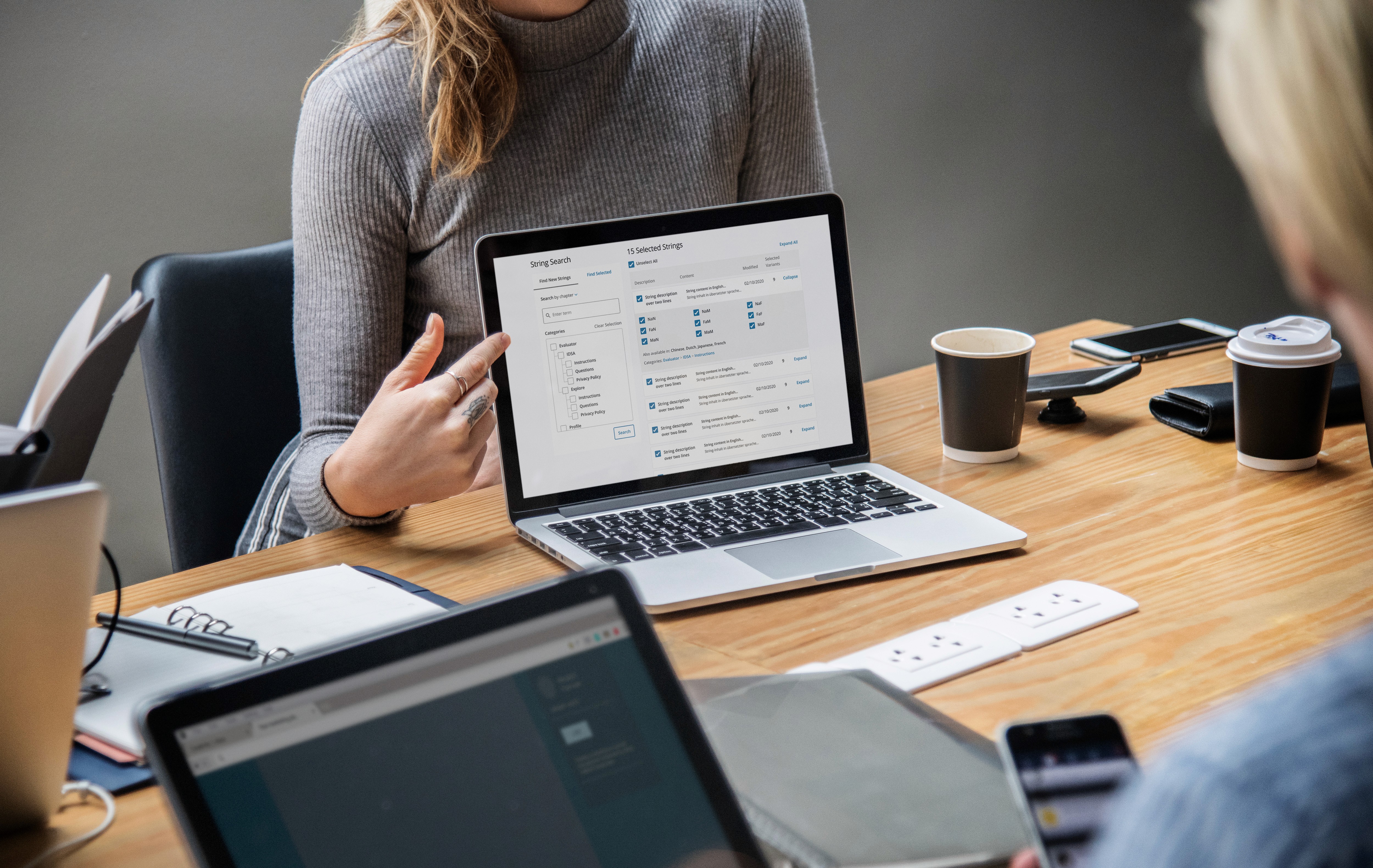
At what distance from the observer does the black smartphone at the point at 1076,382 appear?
1144 millimetres

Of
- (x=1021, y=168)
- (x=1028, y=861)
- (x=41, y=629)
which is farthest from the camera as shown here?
(x=1021, y=168)

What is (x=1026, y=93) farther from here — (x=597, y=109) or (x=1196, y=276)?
(x=597, y=109)

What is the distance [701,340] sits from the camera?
3.22ft

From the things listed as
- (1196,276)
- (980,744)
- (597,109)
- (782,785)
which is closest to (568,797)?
(782,785)

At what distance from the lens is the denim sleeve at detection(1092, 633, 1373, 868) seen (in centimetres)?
24

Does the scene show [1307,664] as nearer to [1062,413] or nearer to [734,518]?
[734,518]

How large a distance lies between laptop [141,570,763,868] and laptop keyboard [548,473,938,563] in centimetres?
34

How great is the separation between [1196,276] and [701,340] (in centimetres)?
282

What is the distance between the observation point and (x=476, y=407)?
0.93 metres

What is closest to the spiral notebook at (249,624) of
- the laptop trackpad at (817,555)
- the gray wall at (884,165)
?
the laptop trackpad at (817,555)

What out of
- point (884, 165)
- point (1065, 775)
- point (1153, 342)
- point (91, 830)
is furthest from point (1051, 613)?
point (884, 165)

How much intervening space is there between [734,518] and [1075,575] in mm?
275

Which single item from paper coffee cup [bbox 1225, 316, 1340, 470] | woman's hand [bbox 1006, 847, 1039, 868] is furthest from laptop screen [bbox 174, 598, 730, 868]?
paper coffee cup [bbox 1225, 316, 1340, 470]

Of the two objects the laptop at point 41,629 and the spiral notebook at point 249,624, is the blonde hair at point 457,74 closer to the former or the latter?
the spiral notebook at point 249,624
